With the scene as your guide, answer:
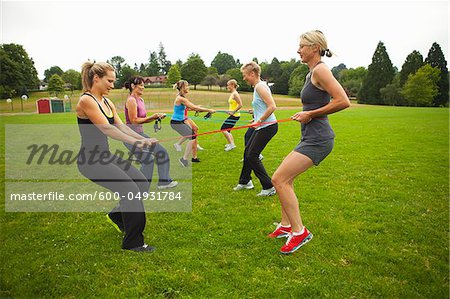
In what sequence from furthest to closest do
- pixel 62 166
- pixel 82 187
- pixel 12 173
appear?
pixel 62 166 → pixel 12 173 → pixel 82 187

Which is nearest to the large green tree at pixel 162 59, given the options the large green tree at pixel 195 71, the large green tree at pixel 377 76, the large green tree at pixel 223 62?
the large green tree at pixel 223 62

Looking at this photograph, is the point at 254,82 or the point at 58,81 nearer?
the point at 254,82

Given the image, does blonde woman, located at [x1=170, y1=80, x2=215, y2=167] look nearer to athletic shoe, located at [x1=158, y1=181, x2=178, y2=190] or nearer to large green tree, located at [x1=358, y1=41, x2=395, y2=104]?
athletic shoe, located at [x1=158, y1=181, x2=178, y2=190]

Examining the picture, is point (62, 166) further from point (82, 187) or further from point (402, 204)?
point (402, 204)

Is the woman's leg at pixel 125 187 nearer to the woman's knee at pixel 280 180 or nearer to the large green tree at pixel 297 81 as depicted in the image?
the woman's knee at pixel 280 180

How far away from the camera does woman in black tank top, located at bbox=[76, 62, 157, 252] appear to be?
3684mm

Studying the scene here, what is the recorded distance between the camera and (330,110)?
11.2 ft

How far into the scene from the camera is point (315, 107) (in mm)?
3664

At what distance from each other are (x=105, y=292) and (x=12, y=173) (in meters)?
6.58

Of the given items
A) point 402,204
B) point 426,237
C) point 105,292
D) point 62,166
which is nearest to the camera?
point 105,292

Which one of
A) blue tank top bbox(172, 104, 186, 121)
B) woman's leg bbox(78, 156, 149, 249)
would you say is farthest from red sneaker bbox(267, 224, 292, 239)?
blue tank top bbox(172, 104, 186, 121)

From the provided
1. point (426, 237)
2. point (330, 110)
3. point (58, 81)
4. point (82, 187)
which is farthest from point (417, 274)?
point (58, 81)

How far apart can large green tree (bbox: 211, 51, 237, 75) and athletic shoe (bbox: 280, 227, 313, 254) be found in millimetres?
126938

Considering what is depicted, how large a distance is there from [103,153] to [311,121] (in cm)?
269
